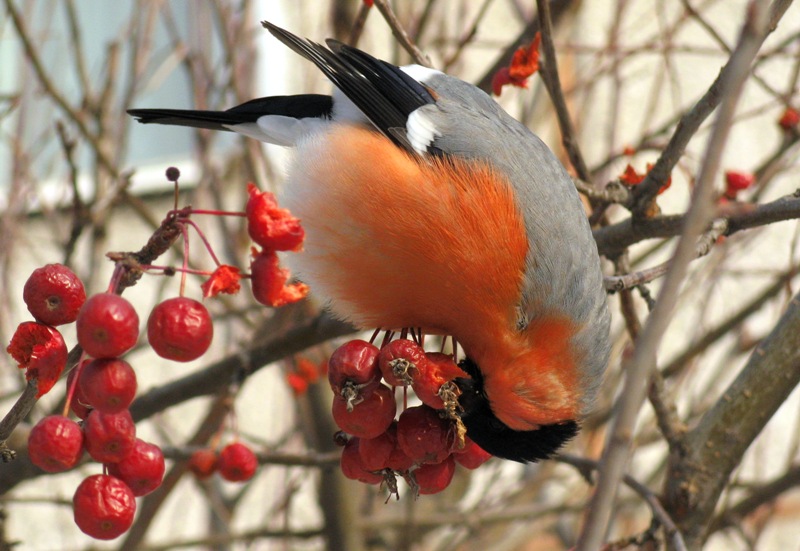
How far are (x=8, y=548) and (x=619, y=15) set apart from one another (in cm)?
265

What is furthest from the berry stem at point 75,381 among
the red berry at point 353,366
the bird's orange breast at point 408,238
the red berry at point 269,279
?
the bird's orange breast at point 408,238

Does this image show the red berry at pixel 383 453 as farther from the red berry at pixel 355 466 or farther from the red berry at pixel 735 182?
the red berry at pixel 735 182

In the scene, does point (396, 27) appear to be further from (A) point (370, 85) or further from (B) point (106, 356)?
(B) point (106, 356)

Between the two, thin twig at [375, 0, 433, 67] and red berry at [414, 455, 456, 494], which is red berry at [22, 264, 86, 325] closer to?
red berry at [414, 455, 456, 494]

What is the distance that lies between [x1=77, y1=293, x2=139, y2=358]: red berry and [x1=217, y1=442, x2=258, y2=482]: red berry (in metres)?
1.01

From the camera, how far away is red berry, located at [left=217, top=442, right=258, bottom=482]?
2.20 m

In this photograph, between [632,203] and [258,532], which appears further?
[258,532]

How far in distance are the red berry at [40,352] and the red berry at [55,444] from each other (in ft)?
0.17

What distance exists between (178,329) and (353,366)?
0.35 meters

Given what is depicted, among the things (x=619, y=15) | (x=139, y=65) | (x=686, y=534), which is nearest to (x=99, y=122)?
(x=139, y=65)

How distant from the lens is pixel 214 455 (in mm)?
2365

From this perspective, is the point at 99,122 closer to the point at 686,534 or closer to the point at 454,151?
the point at 454,151

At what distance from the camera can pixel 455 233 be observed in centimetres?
201

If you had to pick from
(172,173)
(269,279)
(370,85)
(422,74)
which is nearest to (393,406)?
(269,279)
